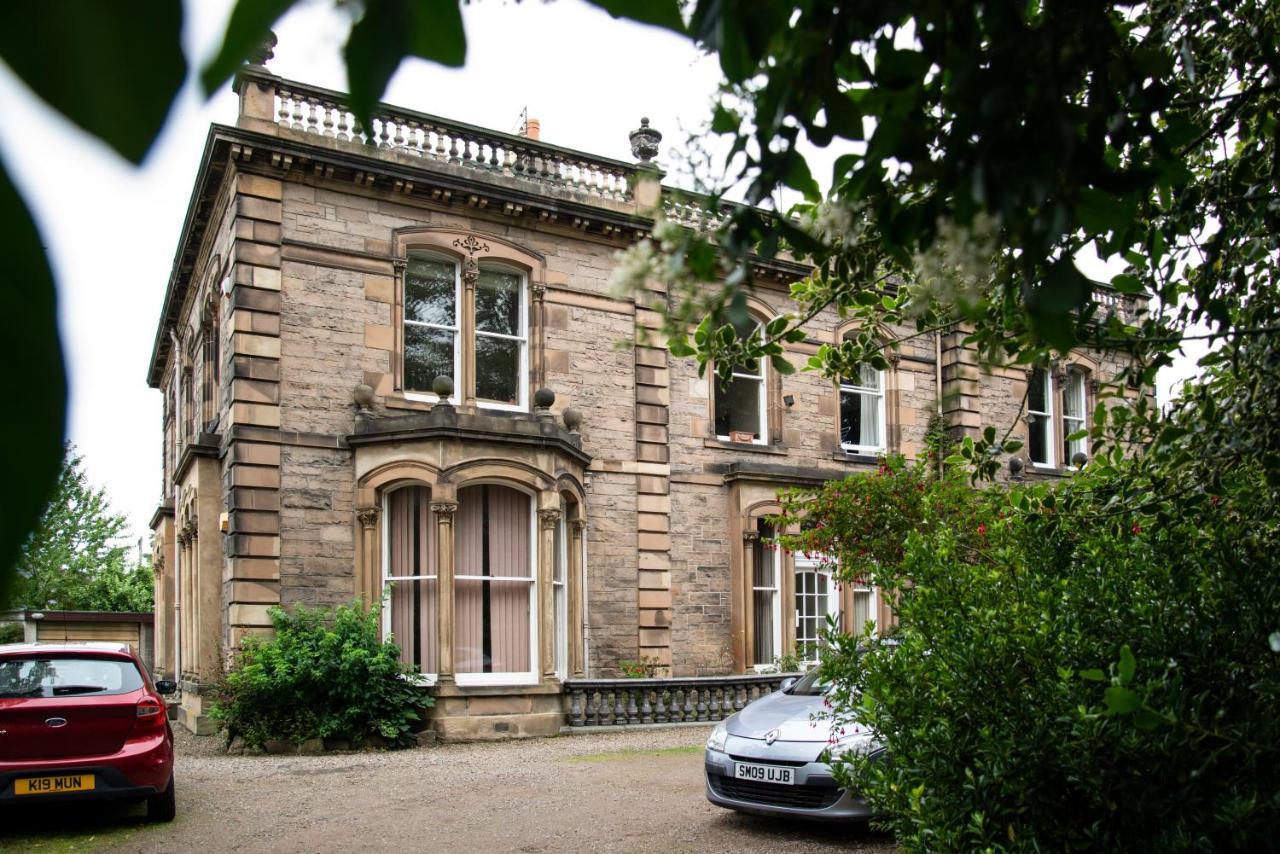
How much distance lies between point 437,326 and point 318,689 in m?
5.30

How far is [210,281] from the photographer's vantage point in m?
17.8

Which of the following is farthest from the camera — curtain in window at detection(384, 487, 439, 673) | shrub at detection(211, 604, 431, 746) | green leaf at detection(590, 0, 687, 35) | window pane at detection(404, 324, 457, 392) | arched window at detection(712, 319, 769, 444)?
arched window at detection(712, 319, 769, 444)

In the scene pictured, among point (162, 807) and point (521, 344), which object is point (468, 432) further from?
point (162, 807)

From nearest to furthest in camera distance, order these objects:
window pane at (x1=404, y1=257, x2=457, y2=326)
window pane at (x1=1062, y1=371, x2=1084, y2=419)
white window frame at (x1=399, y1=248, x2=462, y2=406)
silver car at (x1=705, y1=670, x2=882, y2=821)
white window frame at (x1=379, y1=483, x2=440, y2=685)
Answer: silver car at (x1=705, y1=670, x2=882, y2=821)
white window frame at (x1=379, y1=483, x2=440, y2=685)
white window frame at (x1=399, y1=248, x2=462, y2=406)
window pane at (x1=404, y1=257, x2=457, y2=326)
window pane at (x1=1062, y1=371, x2=1084, y2=419)

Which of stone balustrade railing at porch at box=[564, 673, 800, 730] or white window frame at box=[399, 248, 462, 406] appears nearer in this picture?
stone balustrade railing at porch at box=[564, 673, 800, 730]

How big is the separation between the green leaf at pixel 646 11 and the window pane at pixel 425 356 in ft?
52.4

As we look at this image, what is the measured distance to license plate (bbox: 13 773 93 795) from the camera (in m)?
8.86

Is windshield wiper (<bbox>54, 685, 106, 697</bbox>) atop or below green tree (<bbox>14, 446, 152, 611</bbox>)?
below

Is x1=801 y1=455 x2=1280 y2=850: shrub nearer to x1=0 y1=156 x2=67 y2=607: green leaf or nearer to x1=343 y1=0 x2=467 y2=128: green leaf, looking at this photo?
x1=343 y1=0 x2=467 y2=128: green leaf

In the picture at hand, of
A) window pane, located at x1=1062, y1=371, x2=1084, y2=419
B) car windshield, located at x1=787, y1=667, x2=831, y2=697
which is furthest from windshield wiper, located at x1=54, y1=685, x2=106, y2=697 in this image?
window pane, located at x1=1062, y1=371, x2=1084, y2=419

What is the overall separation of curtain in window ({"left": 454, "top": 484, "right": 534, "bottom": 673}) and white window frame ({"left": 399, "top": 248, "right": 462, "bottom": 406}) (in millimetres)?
1468

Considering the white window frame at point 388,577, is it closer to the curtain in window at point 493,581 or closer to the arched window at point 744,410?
the curtain in window at point 493,581

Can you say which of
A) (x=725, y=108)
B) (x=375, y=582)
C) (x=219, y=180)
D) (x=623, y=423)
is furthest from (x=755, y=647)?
(x=725, y=108)

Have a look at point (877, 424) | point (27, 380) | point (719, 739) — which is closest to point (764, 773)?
point (719, 739)
